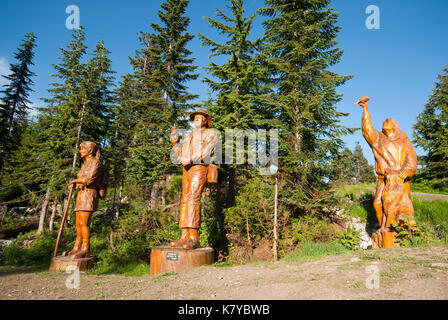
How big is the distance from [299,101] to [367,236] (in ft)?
18.7

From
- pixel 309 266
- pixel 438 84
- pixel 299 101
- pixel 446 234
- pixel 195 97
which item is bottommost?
pixel 309 266

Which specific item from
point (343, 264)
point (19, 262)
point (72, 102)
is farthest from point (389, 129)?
point (72, 102)

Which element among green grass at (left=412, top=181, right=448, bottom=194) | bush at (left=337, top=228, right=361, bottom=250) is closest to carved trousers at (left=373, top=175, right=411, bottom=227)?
bush at (left=337, top=228, right=361, bottom=250)

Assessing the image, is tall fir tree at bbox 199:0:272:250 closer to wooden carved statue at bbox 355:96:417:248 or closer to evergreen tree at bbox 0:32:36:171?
wooden carved statue at bbox 355:96:417:248

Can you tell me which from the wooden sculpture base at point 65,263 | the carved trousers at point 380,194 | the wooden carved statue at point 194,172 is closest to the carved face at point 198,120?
the wooden carved statue at point 194,172

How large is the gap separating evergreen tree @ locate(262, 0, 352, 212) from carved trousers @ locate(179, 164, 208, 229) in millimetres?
3117

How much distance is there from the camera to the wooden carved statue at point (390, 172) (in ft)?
21.6

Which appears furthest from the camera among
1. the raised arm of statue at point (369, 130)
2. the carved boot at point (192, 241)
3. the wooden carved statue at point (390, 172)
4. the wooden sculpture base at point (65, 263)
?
the raised arm of statue at point (369, 130)

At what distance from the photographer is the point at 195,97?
12562mm

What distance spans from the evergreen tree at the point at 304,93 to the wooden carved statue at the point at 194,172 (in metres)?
3.07

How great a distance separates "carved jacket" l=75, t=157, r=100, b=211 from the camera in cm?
746

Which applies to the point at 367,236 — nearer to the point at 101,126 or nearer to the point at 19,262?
the point at 19,262

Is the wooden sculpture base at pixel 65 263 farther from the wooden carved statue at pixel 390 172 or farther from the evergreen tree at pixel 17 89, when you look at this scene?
the evergreen tree at pixel 17 89

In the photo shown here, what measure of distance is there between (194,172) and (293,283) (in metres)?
3.66
